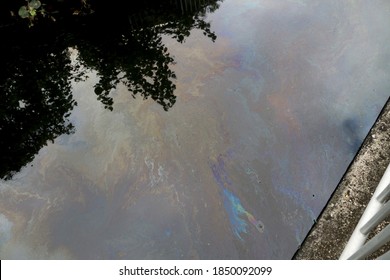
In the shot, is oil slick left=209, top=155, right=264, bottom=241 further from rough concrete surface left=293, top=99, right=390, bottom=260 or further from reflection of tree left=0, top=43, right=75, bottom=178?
reflection of tree left=0, top=43, right=75, bottom=178

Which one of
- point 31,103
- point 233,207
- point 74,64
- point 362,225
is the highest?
point 74,64

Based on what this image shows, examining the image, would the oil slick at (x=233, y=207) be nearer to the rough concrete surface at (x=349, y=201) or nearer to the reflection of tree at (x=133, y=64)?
the rough concrete surface at (x=349, y=201)

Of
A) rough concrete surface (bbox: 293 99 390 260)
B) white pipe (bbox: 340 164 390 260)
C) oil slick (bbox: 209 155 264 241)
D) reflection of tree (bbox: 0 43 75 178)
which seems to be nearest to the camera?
white pipe (bbox: 340 164 390 260)

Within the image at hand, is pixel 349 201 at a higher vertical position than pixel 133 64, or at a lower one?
lower

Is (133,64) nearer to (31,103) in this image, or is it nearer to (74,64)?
(74,64)

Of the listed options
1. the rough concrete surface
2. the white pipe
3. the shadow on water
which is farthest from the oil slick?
the shadow on water

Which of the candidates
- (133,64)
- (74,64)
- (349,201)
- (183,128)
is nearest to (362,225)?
(349,201)

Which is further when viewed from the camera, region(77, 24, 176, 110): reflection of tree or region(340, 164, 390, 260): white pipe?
region(77, 24, 176, 110): reflection of tree
